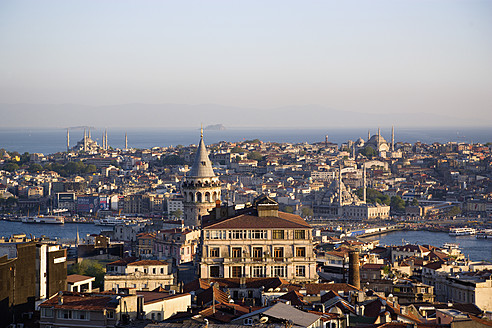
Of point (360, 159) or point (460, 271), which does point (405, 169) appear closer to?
point (360, 159)

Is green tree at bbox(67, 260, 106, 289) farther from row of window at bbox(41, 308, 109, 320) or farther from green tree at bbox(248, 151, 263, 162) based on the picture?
green tree at bbox(248, 151, 263, 162)

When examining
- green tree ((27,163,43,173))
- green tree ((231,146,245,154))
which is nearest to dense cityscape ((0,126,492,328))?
green tree ((27,163,43,173))

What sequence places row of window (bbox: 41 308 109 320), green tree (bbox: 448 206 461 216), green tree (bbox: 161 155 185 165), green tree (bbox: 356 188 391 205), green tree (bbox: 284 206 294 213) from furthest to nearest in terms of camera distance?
green tree (bbox: 161 155 185 165)
green tree (bbox: 356 188 391 205)
green tree (bbox: 448 206 461 216)
green tree (bbox: 284 206 294 213)
row of window (bbox: 41 308 109 320)

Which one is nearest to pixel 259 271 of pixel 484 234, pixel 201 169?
pixel 201 169

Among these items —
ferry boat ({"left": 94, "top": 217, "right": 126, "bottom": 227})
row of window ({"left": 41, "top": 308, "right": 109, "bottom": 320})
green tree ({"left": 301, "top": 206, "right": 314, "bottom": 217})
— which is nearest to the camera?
row of window ({"left": 41, "top": 308, "right": 109, "bottom": 320})

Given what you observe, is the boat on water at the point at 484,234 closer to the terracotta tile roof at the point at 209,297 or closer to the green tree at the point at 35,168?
the terracotta tile roof at the point at 209,297

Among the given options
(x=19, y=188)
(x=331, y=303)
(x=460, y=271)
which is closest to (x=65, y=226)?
(x=19, y=188)
